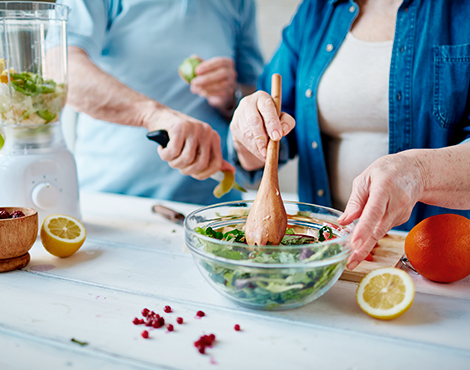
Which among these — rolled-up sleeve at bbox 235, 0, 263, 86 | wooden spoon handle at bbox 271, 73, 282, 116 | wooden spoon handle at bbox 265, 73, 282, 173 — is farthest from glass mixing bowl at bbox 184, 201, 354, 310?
rolled-up sleeve at bbox 235, 0, 263, 86

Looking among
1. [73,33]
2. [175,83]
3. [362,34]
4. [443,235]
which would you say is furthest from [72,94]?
[443,235]

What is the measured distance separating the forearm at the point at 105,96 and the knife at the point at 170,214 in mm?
292

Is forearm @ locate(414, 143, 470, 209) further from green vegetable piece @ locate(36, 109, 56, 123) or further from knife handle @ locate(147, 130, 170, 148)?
green vegetable piece @ locate(36, 109, 56, 123)

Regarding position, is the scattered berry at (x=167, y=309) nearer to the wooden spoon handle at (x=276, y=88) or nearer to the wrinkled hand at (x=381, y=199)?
the wrinkled hand at (x=381, y=199)

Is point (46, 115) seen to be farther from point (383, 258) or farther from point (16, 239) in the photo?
point (383, 258)

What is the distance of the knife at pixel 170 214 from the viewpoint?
127 centimetres

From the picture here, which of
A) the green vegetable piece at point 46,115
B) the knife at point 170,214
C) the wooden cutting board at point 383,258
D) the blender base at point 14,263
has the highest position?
the green vegetable piece at point 46,115

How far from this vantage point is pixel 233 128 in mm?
1028

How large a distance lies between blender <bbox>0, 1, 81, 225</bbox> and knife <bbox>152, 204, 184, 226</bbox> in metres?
0.29

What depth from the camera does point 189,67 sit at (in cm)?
163

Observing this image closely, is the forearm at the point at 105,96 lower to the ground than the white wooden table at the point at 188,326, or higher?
higher

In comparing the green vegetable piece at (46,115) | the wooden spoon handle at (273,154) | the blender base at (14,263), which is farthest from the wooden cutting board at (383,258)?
the green vegetable piece at (46,115)

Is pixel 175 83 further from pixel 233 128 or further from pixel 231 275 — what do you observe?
pixel 231 275

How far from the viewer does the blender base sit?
0.90 m
